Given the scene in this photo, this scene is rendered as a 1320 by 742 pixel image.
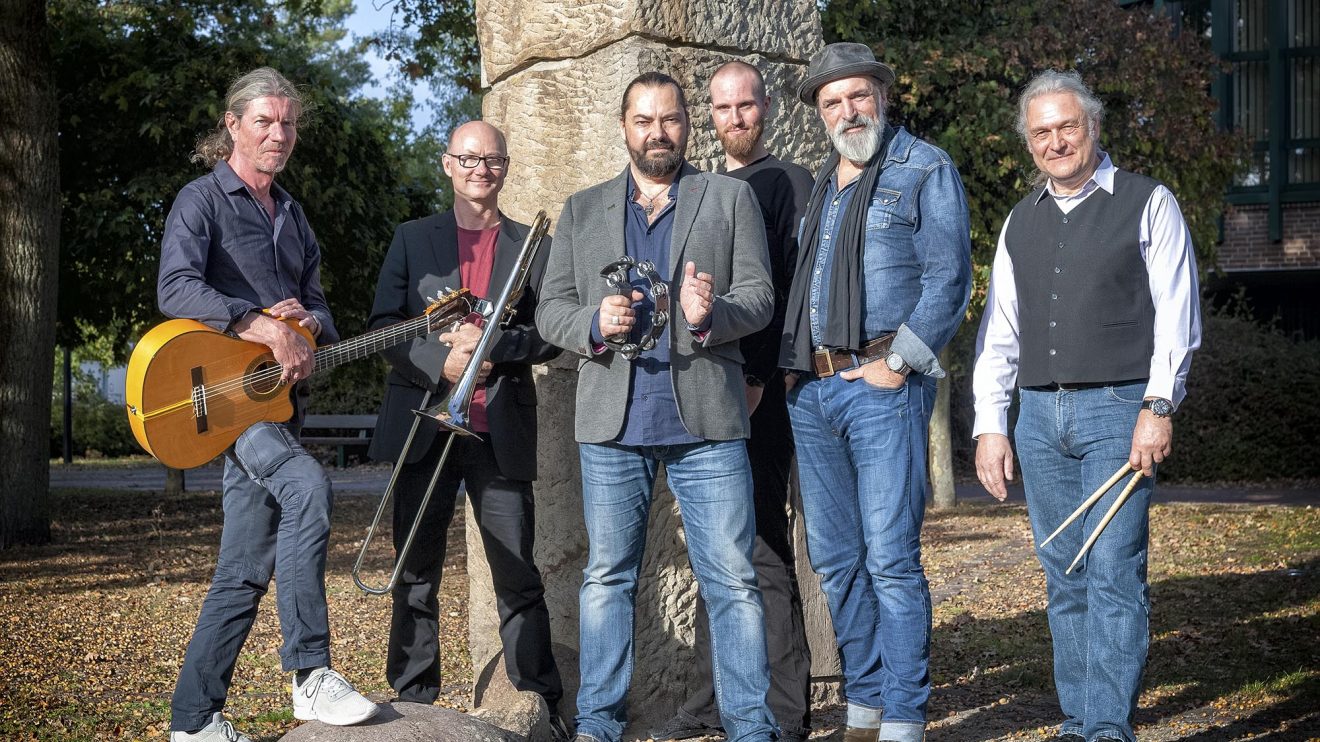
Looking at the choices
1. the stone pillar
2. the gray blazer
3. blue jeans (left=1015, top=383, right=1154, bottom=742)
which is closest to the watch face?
blue jeans (left=1015, top=383, right=1154, bottom=742)

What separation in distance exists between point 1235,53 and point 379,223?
544 inches

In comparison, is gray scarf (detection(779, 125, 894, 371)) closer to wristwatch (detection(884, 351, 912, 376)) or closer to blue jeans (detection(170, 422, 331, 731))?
wristwatch (detection(884, 351, 912, 376))

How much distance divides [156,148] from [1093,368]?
10.7 meters

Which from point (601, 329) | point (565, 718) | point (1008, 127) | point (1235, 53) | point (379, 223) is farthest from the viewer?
point (1235, 53)

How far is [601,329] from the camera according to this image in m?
3.90

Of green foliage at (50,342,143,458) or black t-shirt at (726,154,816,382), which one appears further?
green foliage at (50,342,143,458)

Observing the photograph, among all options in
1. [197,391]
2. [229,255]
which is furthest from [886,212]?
[197,391]

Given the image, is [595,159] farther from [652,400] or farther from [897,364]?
[897,364]

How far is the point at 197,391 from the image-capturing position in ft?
13.2

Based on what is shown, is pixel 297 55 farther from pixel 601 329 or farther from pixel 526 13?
pixel 601 329

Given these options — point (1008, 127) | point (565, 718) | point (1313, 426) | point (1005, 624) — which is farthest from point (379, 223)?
point (1313, 426)

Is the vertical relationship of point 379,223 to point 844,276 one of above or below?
above

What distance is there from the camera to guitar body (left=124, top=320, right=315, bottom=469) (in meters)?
3.93

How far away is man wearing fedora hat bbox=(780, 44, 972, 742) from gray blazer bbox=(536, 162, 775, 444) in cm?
25
